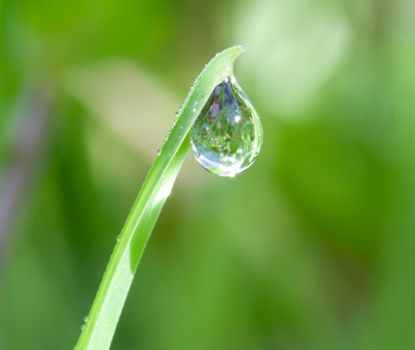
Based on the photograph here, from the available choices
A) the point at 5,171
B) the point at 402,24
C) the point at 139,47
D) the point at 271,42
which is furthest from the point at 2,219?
the point at 402,24

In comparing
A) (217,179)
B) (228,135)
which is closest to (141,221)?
(228,135)

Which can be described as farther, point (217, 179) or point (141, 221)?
point (217, 179)

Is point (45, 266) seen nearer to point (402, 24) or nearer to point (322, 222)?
point (322, 222)

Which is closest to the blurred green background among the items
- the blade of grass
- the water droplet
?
the water droplet

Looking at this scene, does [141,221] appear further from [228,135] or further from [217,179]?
[217,179]

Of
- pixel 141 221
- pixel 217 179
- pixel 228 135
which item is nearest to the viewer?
pixel 141 221

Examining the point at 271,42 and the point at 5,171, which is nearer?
the point at 5,171
